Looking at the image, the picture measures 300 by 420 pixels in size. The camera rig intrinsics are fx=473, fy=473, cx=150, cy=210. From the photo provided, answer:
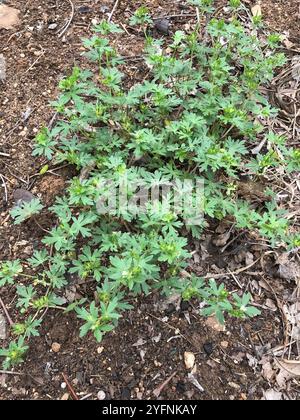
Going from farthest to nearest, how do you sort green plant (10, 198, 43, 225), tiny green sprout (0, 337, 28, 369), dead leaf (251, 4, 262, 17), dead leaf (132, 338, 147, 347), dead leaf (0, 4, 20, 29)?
dead leaf (251, 4, 262, 17), dead leaf (0, 4, 20, 29), green plant (10, 198, 43, 225), dead leaf (132, 338, 147, 347), tiny green sprout (0, 337, 28, 369)

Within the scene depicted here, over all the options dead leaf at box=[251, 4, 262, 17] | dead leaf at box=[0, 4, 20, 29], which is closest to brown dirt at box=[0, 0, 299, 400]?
dead leaf at box=[0, 4, 20, 29]

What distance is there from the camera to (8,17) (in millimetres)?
4125

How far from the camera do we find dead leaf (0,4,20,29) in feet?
13.4

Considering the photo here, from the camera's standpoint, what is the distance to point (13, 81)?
12.5ft

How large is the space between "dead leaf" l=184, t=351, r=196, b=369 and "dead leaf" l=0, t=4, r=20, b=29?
10.1 feet

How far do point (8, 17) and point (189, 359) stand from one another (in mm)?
3244

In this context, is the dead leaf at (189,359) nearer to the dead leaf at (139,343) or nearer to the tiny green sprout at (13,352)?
the dead leaf at (139,343)

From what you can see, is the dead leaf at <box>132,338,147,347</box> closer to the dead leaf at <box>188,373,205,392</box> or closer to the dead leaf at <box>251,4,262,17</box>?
the dead leaf at <box>188,373,205,392</box>

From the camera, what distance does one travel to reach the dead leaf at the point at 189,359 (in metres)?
2.75

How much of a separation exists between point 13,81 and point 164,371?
2.53 meters

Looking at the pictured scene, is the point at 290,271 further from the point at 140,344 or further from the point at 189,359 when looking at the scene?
the point at 140,344

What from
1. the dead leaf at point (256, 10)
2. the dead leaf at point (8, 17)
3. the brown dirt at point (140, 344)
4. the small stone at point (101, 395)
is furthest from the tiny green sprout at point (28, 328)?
the dead leaf at point (256, 10)

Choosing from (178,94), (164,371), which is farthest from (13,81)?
(164,371)
